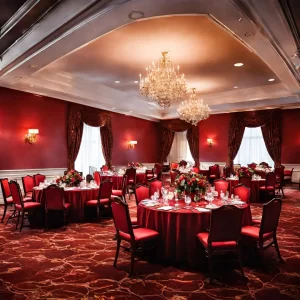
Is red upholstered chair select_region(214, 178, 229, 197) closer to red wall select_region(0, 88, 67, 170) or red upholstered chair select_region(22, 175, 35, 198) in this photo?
red upholstered chair select_region(22, 175, 35, 198)

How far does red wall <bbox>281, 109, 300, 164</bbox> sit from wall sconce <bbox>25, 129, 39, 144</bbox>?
977cm

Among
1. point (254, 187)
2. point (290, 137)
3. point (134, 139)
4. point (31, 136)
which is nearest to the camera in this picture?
point (31, 136)

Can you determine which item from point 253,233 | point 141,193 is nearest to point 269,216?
point 253,233

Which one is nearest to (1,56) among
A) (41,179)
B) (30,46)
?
(30,46)

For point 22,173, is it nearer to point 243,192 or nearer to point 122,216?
point 122,216

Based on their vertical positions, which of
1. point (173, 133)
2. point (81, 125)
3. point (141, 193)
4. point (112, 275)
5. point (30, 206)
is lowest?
point (112, 275)

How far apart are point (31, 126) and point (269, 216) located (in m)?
7.49

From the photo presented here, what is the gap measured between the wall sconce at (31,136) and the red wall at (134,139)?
403 cm

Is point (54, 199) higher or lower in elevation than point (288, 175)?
lower

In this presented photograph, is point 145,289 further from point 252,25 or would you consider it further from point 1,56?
point 1,56

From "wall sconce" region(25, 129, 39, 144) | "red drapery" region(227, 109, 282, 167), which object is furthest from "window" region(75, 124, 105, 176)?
"red drapery" region(227, 109, 282, 167)

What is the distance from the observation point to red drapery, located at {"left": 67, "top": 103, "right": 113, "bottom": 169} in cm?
1003

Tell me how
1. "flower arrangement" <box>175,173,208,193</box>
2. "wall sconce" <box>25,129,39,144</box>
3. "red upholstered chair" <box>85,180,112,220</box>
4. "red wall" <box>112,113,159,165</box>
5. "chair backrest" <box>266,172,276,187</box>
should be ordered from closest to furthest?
"flower arrangement" <box>175,173,208,193</box>, "red upholstered chair" <box>85,180,112,220</box>, "wall sconce" <box>25,129,39,144</box>, "chair backrest" <box>266,172,276,187</box>, "red wall" <box>112,113,159,165</box>

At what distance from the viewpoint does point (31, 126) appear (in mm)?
8859
